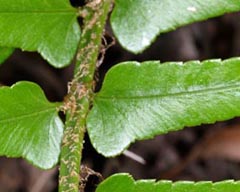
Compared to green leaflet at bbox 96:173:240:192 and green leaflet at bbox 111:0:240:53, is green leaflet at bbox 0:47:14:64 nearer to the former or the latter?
green leaflet at bbox 111:0:240:53

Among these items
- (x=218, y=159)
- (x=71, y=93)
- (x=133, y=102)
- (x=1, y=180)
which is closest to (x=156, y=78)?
(x=133, y=102)

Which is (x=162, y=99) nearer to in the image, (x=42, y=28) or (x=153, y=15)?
(x=153, y=15)

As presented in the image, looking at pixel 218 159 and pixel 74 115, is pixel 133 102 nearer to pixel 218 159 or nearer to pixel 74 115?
pixel 74 115

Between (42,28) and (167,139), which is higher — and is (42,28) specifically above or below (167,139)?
above

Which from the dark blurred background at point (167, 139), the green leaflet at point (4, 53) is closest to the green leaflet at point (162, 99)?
the green leaflet at point (4, 53)

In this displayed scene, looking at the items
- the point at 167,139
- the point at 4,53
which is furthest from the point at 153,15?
the point at 167,139
